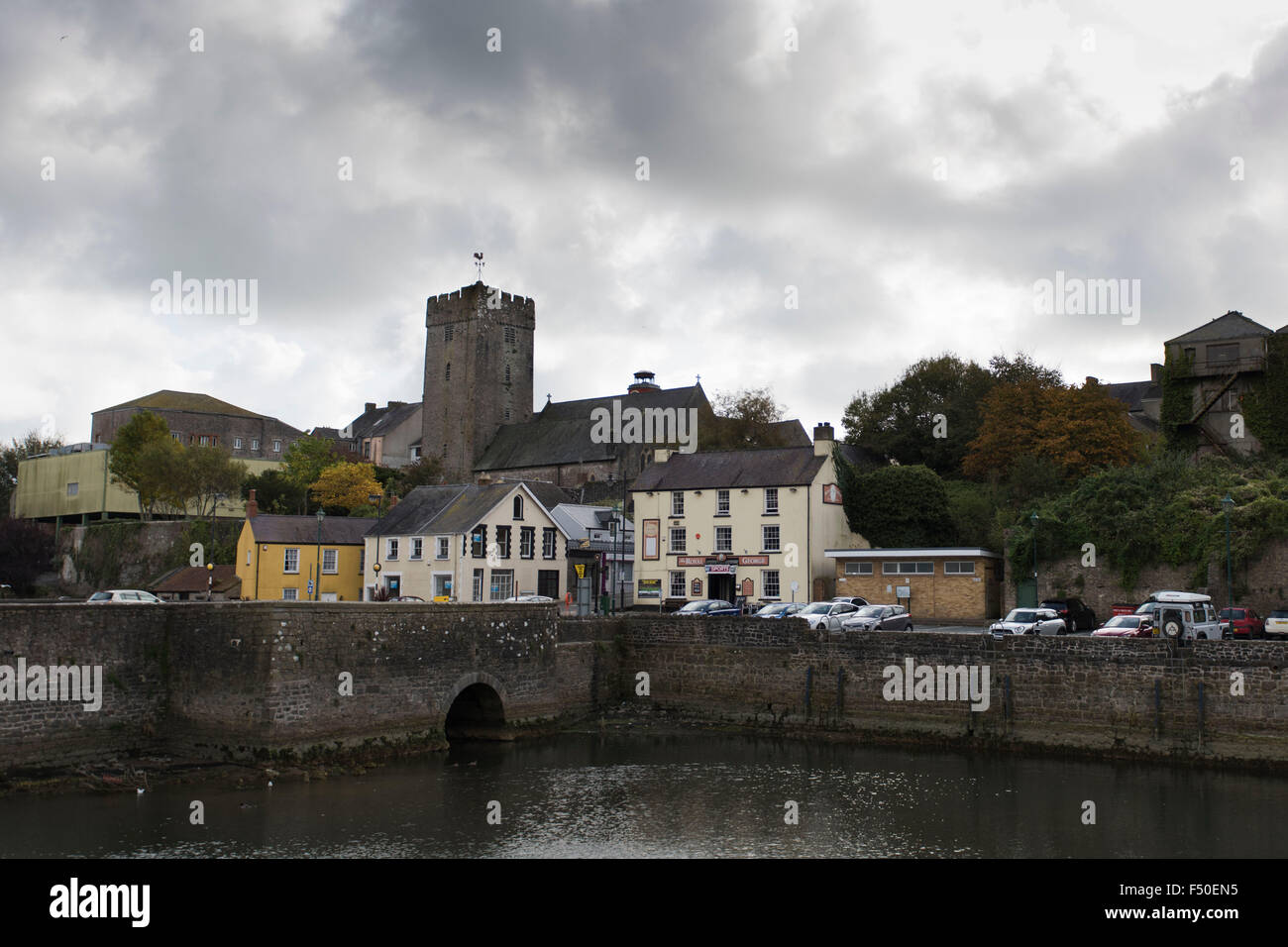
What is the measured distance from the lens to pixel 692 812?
75.4 ft

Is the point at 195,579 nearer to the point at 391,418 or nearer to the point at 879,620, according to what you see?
the point at 879,620

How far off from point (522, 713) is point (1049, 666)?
14647 millimetres

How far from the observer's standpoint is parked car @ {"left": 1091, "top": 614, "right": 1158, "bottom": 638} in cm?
3048

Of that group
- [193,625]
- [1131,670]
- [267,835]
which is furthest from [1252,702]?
[193,625]

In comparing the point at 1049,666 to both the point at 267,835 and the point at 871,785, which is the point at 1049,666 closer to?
the point at 871,785

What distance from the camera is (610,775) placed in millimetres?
26750

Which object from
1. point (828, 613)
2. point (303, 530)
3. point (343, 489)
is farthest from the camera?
point (343, 489)

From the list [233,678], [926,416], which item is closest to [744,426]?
[926,416]

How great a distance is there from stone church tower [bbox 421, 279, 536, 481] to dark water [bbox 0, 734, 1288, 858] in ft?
235

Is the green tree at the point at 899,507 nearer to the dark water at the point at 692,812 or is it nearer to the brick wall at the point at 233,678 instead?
the dark water at the point at 692,812

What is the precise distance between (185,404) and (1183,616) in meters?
92.0

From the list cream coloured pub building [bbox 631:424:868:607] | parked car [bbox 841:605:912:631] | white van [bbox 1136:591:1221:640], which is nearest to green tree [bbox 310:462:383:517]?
cream coloured pub building [bbox 631:424:868:607]

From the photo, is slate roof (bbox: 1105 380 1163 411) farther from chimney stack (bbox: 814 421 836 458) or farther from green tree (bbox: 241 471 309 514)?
green tree (bbox: 241 471 309 514)

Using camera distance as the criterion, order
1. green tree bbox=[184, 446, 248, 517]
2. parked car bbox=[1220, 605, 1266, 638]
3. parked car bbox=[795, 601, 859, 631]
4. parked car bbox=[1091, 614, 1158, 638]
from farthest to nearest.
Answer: green tree bbox=[184, 446, 248, 517] < parked car bbox=[795, 601, 859, 631] < parked car bbox=[1220, 605, 1266, 638] < parked car bbox=[1091, 614, 1158, 638]
